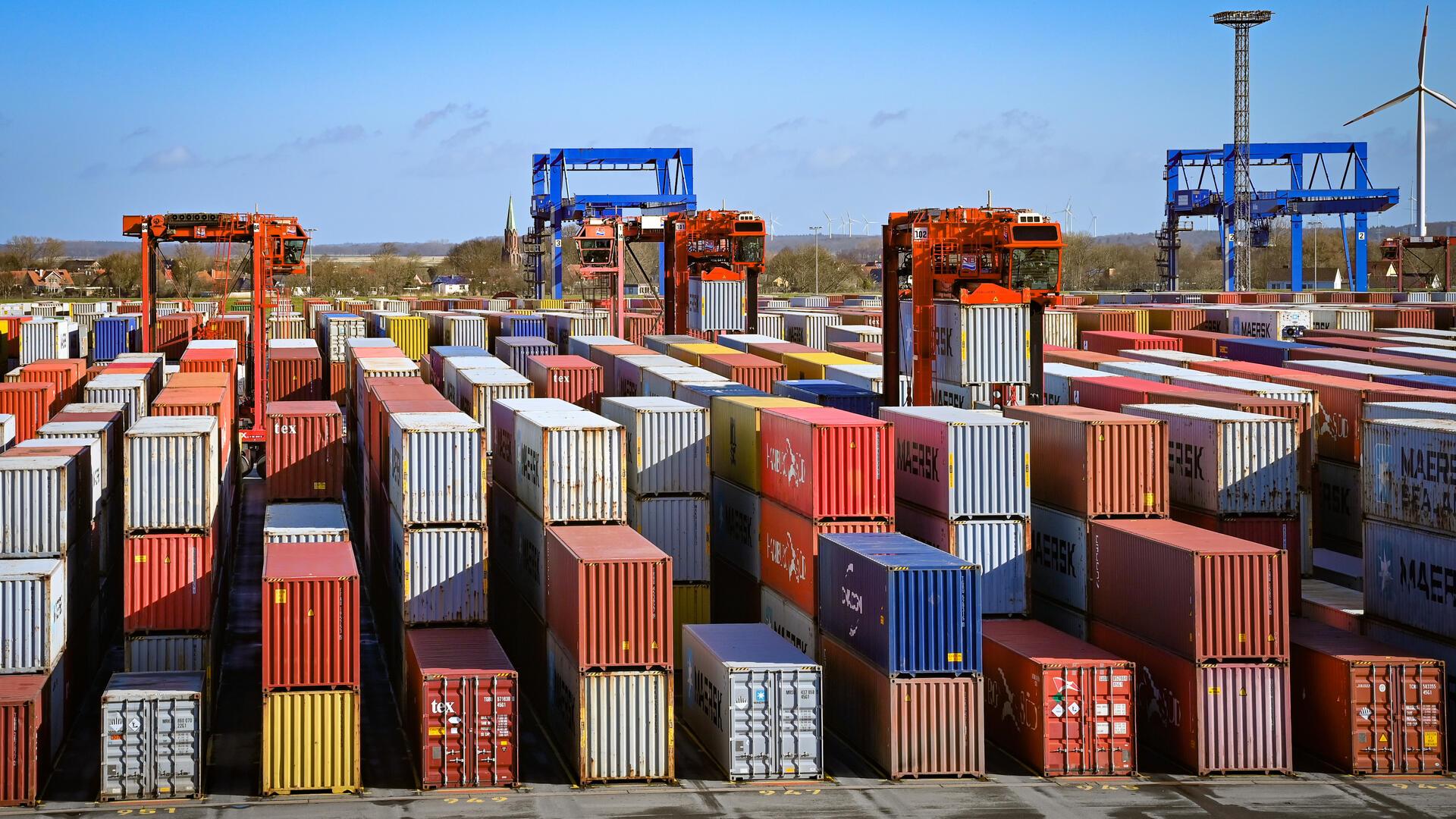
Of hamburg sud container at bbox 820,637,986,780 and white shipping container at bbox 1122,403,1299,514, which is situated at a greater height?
white shipping container at bbox 1122,403,1299,514

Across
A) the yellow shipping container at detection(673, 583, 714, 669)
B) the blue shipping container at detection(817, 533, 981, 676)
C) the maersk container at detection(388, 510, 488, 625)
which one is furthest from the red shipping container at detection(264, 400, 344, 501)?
the blue shipping container at detection(817, 533, 981, 676)

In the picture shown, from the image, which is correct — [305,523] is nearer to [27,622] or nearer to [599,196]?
[27,622]

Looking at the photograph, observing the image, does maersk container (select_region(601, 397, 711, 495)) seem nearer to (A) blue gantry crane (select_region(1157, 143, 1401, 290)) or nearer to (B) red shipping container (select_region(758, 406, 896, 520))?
(B) red shipping container (select_region(758, 406, 896, 520))

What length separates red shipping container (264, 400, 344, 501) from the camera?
39469mm

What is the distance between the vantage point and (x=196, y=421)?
3594cm

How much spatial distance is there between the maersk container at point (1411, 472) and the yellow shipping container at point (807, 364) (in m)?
21.5

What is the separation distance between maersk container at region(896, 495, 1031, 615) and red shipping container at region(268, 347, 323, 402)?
3758cm

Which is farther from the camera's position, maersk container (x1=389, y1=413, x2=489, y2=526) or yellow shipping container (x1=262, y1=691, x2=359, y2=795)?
maersk container (x1=389, y1=413, x2=489, y2=526)

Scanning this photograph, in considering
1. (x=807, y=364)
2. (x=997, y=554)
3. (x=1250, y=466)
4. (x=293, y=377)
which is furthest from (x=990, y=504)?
(x=293, y=377)

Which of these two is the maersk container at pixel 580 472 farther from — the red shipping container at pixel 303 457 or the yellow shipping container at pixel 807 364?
the yellow shipping container at pixel 807 364

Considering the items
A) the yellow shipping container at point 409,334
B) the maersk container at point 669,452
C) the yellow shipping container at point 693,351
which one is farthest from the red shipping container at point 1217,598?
the yellow shipping container at point 409,334

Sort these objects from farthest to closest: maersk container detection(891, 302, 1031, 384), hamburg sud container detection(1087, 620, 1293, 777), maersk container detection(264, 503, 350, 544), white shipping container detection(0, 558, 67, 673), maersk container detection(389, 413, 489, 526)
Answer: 1. maersk container detection(891, 302, 1031, 384)
2. maersk container detection(264, 503, 350, 544)
3. maersk container detection(389, 413, 489, 526)
4. white shipping container detection(0, 558, 67, 673)
5. hamburg sud container detection(1087, 620, 1293, 777)

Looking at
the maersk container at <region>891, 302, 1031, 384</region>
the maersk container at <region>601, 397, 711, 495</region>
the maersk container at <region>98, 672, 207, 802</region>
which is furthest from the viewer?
the maersk container at <region>891, 302, 1031, 384</region>

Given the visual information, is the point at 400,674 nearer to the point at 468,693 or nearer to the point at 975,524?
the point at 468,693
